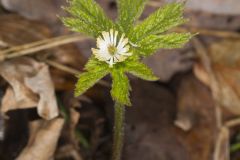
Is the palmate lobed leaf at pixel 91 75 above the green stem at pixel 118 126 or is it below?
above

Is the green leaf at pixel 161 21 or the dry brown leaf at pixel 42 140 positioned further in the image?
the dry brown leaf at pixel 42 140

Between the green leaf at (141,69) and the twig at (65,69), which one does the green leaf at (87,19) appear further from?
the twig at (65,69)

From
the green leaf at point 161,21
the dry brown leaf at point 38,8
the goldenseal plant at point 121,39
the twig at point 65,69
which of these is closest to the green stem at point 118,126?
the goldenseal plant at point 121,39

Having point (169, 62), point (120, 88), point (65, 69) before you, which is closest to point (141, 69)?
point (120, 88)

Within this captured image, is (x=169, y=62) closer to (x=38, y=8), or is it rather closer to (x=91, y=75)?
(x=38, y=8)

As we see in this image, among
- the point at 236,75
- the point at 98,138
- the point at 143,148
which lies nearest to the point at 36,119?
the point at 98,138
